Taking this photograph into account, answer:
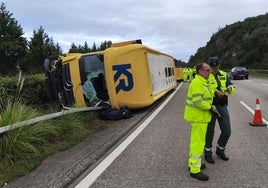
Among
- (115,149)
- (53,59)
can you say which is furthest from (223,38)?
(115,149)

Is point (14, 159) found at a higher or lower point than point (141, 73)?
lower

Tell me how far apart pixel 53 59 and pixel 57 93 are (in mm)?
1503

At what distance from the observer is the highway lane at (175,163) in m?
6.35

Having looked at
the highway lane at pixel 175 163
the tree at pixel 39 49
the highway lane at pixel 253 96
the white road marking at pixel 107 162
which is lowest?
the highway lane at pixel 253 96

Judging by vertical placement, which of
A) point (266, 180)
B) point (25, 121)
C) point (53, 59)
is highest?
point (53, 59)

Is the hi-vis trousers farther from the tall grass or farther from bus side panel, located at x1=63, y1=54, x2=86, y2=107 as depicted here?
bus side panel, located at x1=63, y1=54, x2=86, y2=107

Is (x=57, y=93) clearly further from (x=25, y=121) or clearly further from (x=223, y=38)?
(x=223, y=38)

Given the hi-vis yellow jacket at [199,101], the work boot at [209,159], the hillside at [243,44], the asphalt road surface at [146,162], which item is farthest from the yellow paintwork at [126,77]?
the hillside at [243,44]

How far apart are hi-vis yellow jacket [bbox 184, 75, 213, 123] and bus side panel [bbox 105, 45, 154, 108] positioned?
7.25 m

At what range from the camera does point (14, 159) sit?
24.6 feet

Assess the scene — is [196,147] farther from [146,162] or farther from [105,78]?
[105,78]

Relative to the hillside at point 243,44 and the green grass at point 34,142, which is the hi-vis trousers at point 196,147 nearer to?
the green grass at point 34,142

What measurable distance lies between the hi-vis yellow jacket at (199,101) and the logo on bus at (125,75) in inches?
289

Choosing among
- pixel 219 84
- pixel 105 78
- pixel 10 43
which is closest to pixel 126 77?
A: pixel 105 78
